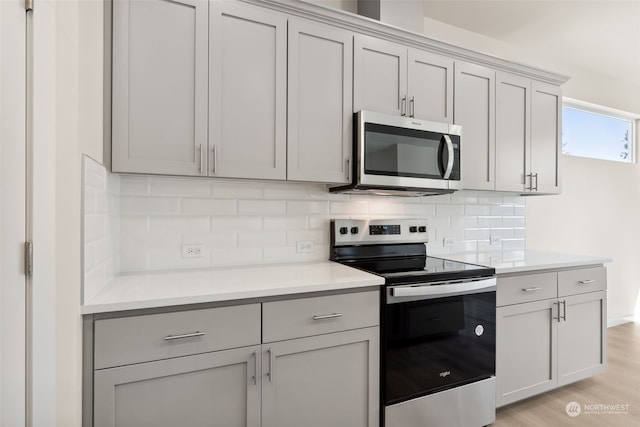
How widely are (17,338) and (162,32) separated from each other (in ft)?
4.33

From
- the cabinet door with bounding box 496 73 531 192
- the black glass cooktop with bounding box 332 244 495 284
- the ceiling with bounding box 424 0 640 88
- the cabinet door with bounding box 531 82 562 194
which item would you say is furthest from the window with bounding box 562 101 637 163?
the black glass cooktop with bounding box 332 244 495 284

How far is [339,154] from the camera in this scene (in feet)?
6.35

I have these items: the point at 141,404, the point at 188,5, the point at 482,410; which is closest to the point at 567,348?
the point at 482,410

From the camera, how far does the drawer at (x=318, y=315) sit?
4.67 feet

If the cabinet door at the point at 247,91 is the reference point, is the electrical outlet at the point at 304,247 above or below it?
below

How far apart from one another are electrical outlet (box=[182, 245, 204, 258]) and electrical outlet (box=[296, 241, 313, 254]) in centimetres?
57

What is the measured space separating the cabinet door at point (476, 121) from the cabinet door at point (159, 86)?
1.64 metres

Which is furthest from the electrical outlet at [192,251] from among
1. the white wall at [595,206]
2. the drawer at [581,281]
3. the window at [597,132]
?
the window at [597,132]

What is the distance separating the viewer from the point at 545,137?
270 centimetres

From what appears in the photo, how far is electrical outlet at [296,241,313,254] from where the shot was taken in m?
2.14

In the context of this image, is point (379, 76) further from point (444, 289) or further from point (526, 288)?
point (526, 288)

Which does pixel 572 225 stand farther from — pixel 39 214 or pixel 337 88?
pixel 39 214

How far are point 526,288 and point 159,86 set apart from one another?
2.33 meters

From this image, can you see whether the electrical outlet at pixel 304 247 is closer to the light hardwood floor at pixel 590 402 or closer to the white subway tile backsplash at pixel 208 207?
the white subway tile backsplash at pixel 208 207
